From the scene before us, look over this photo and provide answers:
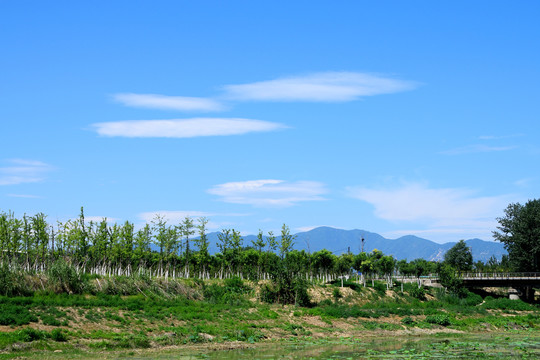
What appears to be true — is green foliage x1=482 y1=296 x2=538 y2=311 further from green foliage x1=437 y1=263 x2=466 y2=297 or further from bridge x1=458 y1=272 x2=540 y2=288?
bridge x1=458 y1=272 x2=540 y2=288

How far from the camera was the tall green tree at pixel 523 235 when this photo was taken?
3519 inches

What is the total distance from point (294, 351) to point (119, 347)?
415 inches

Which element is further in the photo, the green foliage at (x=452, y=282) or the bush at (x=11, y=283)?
the green foliage at (x=452, y=282)

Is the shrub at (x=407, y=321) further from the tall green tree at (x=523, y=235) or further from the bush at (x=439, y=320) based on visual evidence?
the tall green tree at (x=523, y=235)

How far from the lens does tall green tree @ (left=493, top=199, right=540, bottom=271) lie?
89375 mm

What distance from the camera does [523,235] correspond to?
90.4 metres

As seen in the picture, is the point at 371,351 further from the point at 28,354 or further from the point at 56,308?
the point at 56,308

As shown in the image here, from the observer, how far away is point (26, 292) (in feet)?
138

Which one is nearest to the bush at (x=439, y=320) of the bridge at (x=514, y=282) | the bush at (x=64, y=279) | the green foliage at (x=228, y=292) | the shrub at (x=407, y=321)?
the shrub at (x=407, y=321)

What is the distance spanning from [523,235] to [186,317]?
6655 cm

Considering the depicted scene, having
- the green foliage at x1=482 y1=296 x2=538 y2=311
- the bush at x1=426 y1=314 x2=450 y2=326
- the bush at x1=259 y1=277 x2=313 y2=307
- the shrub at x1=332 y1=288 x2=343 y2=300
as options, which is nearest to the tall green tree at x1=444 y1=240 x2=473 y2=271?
the green foliage at x1=482 y1=296 x2=538 y2=311

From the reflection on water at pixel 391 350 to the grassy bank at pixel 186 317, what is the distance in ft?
11.3

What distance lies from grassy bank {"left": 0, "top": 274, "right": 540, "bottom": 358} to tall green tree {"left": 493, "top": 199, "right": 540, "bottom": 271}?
23.1 meters

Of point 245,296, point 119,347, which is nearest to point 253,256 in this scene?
point 245,296
